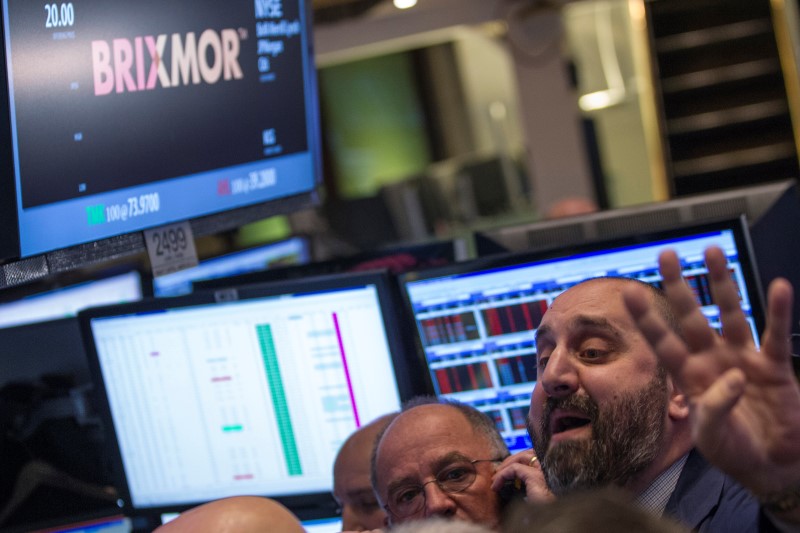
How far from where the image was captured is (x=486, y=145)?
38.2 ft

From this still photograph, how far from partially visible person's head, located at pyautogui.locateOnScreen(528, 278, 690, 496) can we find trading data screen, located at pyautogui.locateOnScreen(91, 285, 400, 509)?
65 cm

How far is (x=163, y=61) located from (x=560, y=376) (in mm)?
1011

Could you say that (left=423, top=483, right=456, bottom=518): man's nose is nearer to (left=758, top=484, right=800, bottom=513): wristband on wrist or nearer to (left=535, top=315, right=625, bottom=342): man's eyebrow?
(left=535, top=315, right=625, bottom=342): man's eyebrow

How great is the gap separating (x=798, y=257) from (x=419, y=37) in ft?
18.6

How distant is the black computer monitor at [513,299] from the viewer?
2.22m

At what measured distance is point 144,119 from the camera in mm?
2143

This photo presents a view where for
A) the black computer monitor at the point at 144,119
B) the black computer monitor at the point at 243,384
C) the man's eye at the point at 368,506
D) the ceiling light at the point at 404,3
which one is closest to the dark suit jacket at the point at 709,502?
the man's eye at the point at 368,506

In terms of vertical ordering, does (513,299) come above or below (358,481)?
above

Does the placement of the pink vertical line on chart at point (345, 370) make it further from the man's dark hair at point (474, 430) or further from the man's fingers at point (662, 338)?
the man's fingers at point (662, 338)

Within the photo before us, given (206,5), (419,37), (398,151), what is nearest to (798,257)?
(206,5)

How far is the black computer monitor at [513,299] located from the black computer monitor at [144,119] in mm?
474

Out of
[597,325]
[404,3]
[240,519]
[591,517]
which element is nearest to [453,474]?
[597,325]

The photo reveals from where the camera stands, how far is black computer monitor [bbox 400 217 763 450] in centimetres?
222

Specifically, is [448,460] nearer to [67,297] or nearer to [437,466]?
[437,466]
